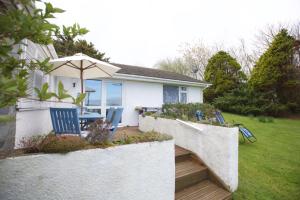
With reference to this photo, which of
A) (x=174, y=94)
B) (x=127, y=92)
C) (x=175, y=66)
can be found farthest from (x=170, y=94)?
(x=175, y=66)

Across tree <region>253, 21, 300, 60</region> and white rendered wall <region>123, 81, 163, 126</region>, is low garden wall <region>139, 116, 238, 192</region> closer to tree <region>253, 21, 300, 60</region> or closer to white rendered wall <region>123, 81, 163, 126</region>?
white rendered wall <region>123, 81, 163, 126</region>

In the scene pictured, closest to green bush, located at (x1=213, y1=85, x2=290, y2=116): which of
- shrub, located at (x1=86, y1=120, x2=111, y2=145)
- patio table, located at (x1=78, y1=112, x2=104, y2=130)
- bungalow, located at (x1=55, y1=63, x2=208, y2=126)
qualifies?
bungalow, located at (x1=55, y1=63, x2=208, y2=126)

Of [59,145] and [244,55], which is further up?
[244,55]

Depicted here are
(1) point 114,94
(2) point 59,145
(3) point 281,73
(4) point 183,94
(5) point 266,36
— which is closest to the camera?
(2) point 59,145

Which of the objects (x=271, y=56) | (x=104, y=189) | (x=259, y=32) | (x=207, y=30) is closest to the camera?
(x=104, y=189)

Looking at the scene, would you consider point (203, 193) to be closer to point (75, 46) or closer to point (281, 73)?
point (281, 73)

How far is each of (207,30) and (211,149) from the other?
32599mm

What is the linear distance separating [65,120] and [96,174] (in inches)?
63.7

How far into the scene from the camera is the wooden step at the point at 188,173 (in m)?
4.77

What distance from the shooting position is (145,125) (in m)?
9.31

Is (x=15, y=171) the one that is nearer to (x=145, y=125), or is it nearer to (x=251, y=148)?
(x=145, y=125)

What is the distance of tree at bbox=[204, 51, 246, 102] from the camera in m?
22.6

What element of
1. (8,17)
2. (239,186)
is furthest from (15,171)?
(239,186)

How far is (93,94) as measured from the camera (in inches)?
406
